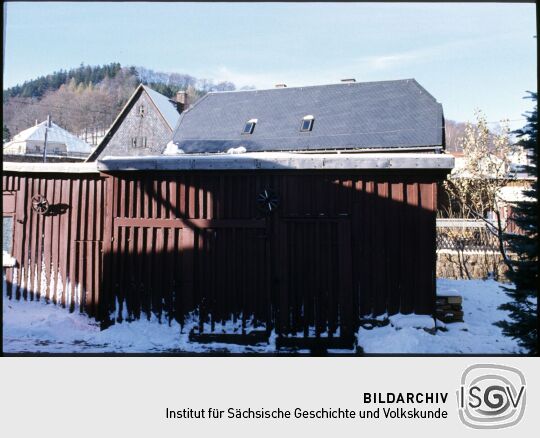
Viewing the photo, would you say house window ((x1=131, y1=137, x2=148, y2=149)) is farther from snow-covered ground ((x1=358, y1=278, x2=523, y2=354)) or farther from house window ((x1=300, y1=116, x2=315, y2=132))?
snow-covered ground ((x1=358, y1=278, x2=523, y2=354))

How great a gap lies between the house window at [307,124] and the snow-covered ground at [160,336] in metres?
14.9

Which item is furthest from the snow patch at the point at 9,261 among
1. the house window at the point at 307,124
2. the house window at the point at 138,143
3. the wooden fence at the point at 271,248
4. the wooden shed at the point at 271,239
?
the house window at the point at 138,143

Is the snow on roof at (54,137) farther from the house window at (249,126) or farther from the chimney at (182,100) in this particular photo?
the house window at (249,126)

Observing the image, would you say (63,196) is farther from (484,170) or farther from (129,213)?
(484,170)

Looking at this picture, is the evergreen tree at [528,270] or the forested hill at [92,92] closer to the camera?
the evergreen tree at [528,270]

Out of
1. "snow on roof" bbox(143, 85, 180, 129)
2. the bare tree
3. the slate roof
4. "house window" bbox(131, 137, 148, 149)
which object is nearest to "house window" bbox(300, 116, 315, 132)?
the slate roof

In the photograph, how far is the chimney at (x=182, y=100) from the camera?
29.5 meters

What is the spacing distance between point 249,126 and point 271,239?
1628cm

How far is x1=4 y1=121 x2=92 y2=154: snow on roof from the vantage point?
24.2m

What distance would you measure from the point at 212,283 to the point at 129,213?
190 cm

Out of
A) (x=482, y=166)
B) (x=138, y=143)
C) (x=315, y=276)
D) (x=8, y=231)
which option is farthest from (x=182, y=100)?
(x=315, y=276)

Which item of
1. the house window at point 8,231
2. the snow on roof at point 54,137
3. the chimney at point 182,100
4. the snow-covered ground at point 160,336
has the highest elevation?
the chimney at point 182,100

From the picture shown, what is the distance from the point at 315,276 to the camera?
21.6 ft

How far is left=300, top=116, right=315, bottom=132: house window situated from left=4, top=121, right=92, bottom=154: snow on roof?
14.3 metres
